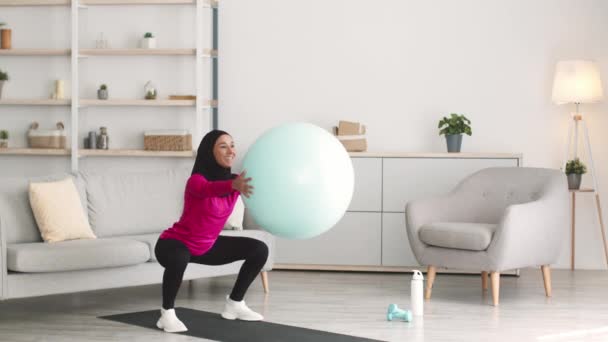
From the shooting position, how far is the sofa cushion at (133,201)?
18.9 ft

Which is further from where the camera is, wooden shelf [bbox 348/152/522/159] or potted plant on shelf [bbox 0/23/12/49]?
potted plant on shelf [bbox 0/23/12/49]

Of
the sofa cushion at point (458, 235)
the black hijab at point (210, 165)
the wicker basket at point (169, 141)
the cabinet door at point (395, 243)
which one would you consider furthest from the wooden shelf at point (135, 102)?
the black hijab at point (210, 165)

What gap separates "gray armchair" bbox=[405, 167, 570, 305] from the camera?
18.0 feet

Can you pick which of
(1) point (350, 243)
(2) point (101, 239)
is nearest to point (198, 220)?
(2) point (101, 239)

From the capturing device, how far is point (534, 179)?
6094 millimetres

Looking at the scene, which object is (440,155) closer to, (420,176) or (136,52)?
(420,176)

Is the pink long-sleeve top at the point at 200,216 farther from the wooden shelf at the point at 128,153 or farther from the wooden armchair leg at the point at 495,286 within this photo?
the wooden shelf at the point at 128,153

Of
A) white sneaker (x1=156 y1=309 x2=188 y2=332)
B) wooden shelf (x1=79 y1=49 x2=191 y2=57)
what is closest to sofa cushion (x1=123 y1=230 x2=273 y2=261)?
white sneaker (x1=156 y1=309 x2=188 y2=332)

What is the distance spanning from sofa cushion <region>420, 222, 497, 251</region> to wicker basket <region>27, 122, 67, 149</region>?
A: 10.3 ft

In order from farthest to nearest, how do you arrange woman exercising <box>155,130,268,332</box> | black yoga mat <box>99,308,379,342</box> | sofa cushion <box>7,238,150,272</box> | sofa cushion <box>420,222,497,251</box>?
sofa cushion <box>420,222,497,251</box> < sofa cushion <box>7,238,150,272</box> < woman exercising <box>155,130,268,332</box> < black yoga mat <box>99,308,379,342</box>

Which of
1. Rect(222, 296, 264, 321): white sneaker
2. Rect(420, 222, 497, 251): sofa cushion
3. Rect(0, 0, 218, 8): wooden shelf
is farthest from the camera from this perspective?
Rect(0, 0, 218, 8): wooden shelf

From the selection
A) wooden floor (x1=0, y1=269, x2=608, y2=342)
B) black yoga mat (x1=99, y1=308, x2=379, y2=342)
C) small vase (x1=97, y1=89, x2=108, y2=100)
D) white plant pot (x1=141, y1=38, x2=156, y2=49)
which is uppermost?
white plant pot (x1=141, y1=38, x2=156, y2=49)

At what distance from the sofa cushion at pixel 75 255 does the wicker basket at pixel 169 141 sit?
2.11 meters

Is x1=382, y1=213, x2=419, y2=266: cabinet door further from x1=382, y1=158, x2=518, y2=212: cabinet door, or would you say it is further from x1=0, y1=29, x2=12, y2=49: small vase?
x1=0, y1=29, x2=12, y2=49: small vase
